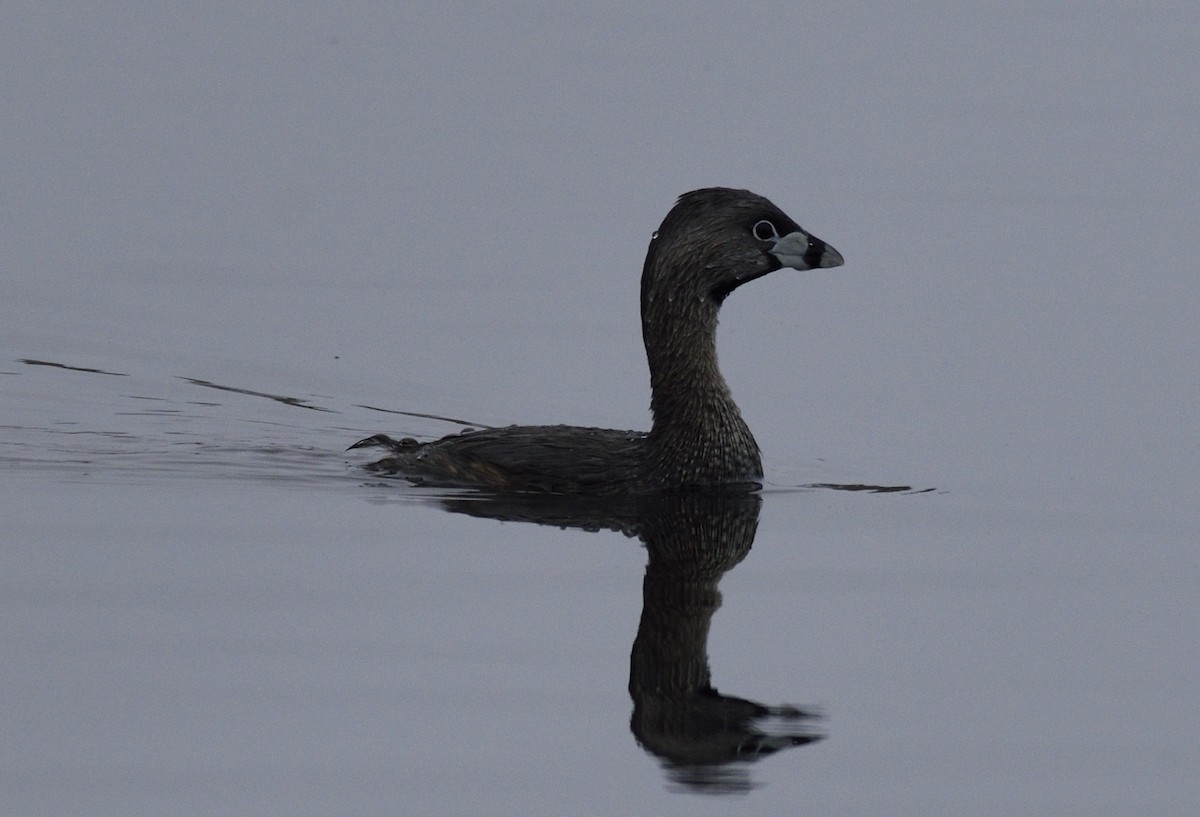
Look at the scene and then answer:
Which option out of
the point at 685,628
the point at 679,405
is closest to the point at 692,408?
the point at 679,405

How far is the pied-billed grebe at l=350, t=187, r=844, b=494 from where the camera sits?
40.1ft

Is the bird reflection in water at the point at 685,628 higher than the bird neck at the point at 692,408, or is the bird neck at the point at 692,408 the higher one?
the bird neck at the point at 692,408

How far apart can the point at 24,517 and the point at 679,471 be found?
3336 mm

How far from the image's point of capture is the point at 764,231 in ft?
41.2

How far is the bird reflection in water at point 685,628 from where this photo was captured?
27.1ft

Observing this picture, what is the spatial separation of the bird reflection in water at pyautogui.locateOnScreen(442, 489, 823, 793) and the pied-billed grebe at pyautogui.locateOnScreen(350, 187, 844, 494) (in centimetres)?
17

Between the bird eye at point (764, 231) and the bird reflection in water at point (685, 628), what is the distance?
1.35 metres

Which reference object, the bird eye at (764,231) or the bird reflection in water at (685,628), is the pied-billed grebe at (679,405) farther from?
the bird reflection in water at (685,628)

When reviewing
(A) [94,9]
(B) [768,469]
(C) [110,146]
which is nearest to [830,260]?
(B) [768,469]

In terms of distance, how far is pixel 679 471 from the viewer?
12.3 metres

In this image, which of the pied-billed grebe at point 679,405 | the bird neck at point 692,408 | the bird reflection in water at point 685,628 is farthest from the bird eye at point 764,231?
the bird reflection in water at point 685,628

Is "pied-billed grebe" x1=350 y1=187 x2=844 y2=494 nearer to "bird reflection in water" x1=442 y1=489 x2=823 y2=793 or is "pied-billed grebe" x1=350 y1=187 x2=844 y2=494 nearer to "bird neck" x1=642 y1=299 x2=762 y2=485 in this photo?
"bird neck" x1=642 y1=299 x2=762 y2=485

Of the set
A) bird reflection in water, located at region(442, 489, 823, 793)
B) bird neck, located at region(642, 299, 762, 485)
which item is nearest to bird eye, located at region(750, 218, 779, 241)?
bird neck, located at region(642, 299, 762, 485)

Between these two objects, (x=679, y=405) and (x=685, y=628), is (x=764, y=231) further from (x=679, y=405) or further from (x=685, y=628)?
(x=685, y=628)
